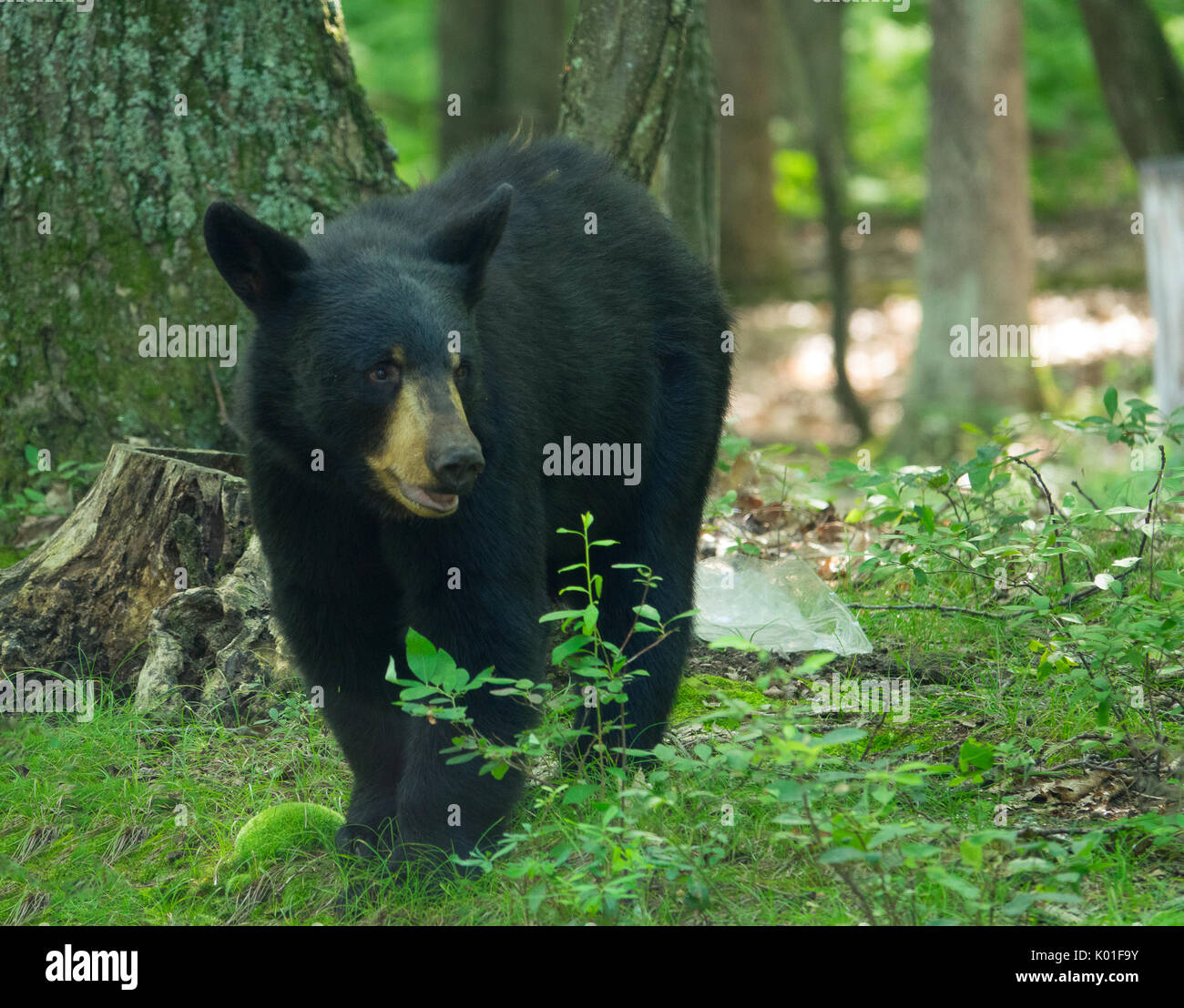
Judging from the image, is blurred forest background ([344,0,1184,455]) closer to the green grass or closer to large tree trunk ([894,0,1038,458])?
large tree trunk ([894,0,1038,458])

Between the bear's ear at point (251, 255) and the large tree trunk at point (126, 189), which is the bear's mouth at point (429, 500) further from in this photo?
the large tree trunk at point (126, 189)

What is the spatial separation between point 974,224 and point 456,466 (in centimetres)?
1143

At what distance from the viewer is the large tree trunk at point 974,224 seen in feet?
43.1

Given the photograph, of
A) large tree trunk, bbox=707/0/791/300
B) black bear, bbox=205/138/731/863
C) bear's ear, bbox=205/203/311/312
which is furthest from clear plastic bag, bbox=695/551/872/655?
Answer: large tree trunk, bbox=707/0/791/300

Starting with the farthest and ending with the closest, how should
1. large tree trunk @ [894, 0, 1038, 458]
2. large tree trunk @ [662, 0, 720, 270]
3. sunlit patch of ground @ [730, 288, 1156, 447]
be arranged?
1. sunlit patch of ground @ [730, 288, 1156, 447]
2. large tree trunk @ [894, 0, 1038, 458]
3. large tree trunk @ [662, 0, 720, 270]

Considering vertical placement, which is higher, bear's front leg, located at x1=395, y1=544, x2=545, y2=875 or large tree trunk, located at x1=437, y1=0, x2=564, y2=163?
large tree trunk, located at x1=437, y1=0, x2=564, y2=163

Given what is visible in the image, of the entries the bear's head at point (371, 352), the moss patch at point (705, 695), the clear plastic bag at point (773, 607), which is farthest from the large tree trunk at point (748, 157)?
the bear's head at point (371, 352)

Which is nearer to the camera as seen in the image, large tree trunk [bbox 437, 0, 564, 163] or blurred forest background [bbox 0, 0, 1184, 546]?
blurred forest background [bbox 0, 0, 1184, 546]

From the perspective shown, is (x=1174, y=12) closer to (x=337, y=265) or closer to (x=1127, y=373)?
(x=1127, y=373)

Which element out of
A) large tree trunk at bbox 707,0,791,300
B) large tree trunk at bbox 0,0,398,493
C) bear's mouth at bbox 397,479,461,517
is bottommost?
bear's mouth at bbox 397,479,461,517

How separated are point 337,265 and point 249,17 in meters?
2.47

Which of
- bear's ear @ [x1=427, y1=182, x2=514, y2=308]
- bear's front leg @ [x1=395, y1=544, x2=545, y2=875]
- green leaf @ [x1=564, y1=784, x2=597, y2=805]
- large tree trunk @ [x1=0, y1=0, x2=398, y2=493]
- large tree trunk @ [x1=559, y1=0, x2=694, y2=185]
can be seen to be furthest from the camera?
large tree trunk @ [x1=559, y1=0, x2=694, y2=185]

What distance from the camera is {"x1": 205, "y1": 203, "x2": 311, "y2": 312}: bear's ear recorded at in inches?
134

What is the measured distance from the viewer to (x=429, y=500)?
3334 millimetres
